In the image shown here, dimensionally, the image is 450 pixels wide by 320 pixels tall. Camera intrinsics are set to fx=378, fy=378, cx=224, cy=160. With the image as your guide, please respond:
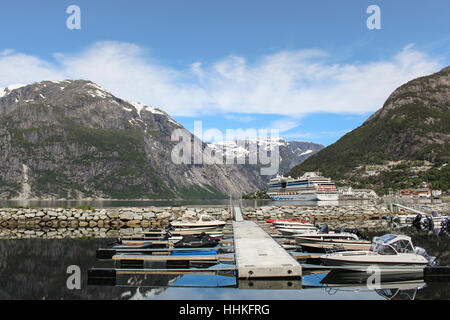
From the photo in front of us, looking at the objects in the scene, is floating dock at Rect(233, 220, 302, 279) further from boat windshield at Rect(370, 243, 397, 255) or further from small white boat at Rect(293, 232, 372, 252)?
boat windshield at Rect(370, 243, 397, 255)

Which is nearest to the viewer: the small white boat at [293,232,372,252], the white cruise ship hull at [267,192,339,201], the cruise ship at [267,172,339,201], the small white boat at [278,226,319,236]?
the small white boat at [293,232,372,252]

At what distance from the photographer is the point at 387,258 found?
2094 centimetres

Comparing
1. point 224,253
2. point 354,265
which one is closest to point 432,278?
point 354,265

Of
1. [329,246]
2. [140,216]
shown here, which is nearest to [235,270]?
[329,246]

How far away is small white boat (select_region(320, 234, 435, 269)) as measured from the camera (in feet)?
68.2

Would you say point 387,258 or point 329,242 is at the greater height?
point 387,258

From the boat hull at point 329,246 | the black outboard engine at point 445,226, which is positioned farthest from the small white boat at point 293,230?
the black outboard engine at point 445,226

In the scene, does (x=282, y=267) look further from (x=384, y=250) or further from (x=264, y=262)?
(x=384, y=250)

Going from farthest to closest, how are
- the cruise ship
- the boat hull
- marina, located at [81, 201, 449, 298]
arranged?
the cruise ship
the boat hull
marina, located at [81, 201, 449, 298]

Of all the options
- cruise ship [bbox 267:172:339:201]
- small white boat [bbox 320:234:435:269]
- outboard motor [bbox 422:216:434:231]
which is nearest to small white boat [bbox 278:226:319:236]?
small white boat [bbox 320:234:435:269]

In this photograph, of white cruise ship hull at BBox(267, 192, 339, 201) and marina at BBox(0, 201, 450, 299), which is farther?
white cruise ship hull at BBox(267, 192, 339, 201)

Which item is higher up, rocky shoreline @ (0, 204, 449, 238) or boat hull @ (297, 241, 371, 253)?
boat hull @ (297, 241, 371, 253)
